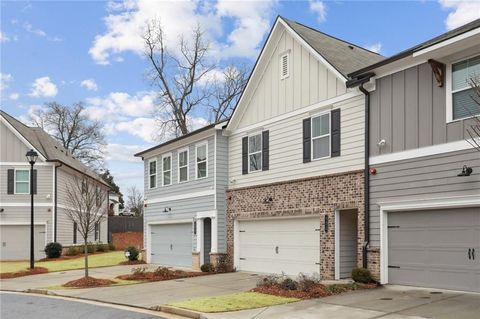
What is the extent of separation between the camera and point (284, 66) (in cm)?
1819

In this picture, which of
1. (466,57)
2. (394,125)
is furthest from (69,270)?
(466,57)

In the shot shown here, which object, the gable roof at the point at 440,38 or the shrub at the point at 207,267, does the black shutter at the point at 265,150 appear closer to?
the shrub at the point at 207,267

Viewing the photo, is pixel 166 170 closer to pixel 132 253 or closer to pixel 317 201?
pixel 132 253

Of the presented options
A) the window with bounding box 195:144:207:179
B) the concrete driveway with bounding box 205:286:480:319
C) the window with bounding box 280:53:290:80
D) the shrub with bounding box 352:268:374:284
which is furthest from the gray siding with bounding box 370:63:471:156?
the window with bounding box 195:144:207:179

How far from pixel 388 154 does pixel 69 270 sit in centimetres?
1635

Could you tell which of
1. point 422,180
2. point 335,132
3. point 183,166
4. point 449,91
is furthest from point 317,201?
point 183,166

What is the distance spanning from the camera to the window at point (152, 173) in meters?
26.0

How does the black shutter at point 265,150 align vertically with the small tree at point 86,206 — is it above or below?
above

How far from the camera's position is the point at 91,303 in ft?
44.5

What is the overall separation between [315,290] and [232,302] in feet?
6.99

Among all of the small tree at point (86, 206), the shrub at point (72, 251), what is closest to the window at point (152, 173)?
the small tree at point (86, 206)

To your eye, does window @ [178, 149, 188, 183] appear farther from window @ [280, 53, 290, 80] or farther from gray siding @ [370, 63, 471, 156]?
gray siding @ [370, 63, 471, 156]

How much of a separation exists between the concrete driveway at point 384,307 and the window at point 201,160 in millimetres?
10543

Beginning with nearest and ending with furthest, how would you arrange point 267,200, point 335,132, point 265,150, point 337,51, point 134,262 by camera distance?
point 335,132 → point 337,51 → point 267,200 → point 265,150 → point 134,262
